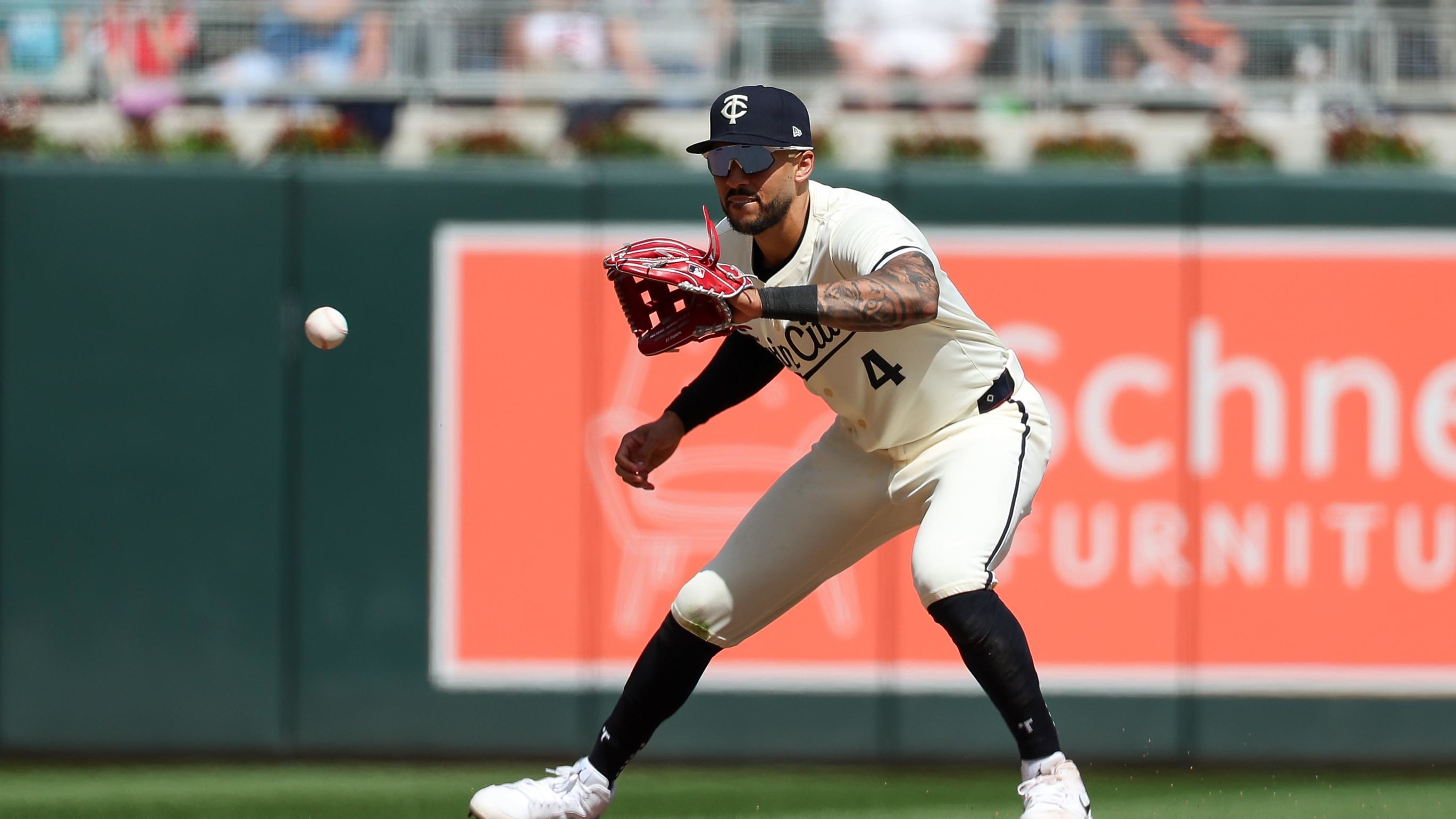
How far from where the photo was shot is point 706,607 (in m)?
4.01

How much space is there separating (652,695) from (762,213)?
123 centimetres

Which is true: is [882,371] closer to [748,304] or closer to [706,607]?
[748,304]

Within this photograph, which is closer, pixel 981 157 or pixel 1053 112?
pixel 981 157

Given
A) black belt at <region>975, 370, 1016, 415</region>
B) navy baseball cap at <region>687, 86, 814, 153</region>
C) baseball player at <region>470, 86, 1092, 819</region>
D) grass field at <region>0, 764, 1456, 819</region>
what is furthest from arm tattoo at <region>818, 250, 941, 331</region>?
grass field at <region>0, 764, 1456, 819</region>

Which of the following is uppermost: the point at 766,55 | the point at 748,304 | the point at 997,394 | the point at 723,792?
the point at 766,55

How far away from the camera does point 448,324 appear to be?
647 cm

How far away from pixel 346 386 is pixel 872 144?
9.59 feet

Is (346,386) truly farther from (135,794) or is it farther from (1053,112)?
(1053,112)

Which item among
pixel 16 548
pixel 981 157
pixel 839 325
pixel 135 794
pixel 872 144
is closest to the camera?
pixel 839 325

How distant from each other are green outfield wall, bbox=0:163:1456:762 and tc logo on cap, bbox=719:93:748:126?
2.71 meters

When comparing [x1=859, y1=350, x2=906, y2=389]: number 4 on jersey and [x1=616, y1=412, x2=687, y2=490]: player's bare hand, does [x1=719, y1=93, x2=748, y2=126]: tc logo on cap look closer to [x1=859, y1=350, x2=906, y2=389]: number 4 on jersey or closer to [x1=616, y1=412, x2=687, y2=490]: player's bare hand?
[x1=859, y1=350, x2=906, y2=389]: number 4 on jersey

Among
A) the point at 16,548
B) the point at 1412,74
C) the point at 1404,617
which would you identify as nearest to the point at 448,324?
the point at 16,548

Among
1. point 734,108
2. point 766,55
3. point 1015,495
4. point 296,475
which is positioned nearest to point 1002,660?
point 1015,495

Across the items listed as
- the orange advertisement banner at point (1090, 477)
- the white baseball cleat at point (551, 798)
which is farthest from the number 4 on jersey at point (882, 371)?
the orange advertisement banner at point (1090, 477)
